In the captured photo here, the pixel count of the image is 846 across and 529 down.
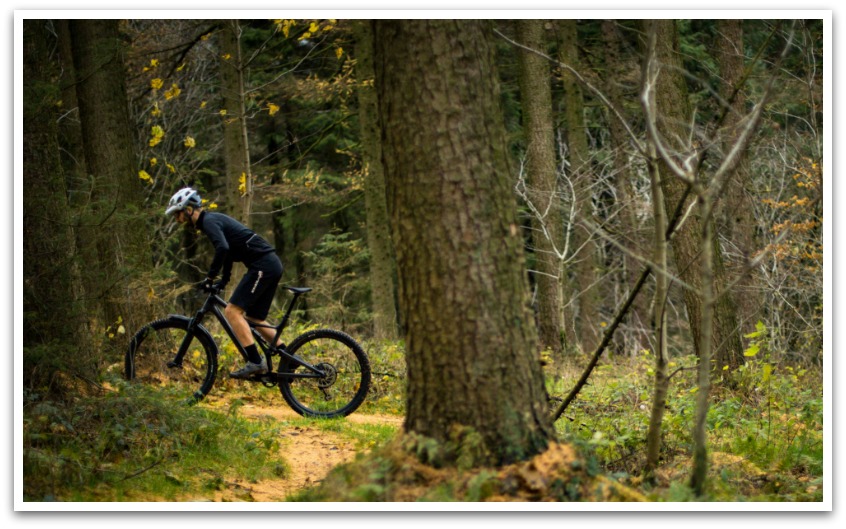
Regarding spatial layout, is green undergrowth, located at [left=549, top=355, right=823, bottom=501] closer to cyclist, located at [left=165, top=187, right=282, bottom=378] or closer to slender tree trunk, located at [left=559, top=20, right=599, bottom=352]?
cyclist, located at [left=165, top=187, right=282, bottom=378]

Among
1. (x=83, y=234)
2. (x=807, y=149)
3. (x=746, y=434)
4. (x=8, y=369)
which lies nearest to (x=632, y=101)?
(x=807, y=149)

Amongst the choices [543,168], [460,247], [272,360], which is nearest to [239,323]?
[272,360]

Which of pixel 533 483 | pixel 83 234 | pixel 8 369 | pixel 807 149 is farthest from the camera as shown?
pixel 807 149

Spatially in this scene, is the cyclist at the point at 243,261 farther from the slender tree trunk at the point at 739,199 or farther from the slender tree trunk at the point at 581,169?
the slender tree trunk at the point at 739,199

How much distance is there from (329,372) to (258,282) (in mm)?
1163

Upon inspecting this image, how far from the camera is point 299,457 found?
6.15 meters

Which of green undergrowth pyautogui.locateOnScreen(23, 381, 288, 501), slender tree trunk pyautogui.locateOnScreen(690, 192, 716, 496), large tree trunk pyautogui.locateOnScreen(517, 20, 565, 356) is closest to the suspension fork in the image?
green undergrowth pyautogui.locateOnScreen(23, 381, 288, 501)

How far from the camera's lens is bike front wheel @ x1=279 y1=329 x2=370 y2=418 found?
7246mm

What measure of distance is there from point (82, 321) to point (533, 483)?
3.65m

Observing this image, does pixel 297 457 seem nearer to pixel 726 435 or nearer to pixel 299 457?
pixel 299 457

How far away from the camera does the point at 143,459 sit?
16.9 ft

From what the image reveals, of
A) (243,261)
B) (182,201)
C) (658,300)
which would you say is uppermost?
(182,201)

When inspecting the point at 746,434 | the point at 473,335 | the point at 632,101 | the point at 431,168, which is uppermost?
the point at 632,101

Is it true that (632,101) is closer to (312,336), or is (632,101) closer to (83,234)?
(312,336)
